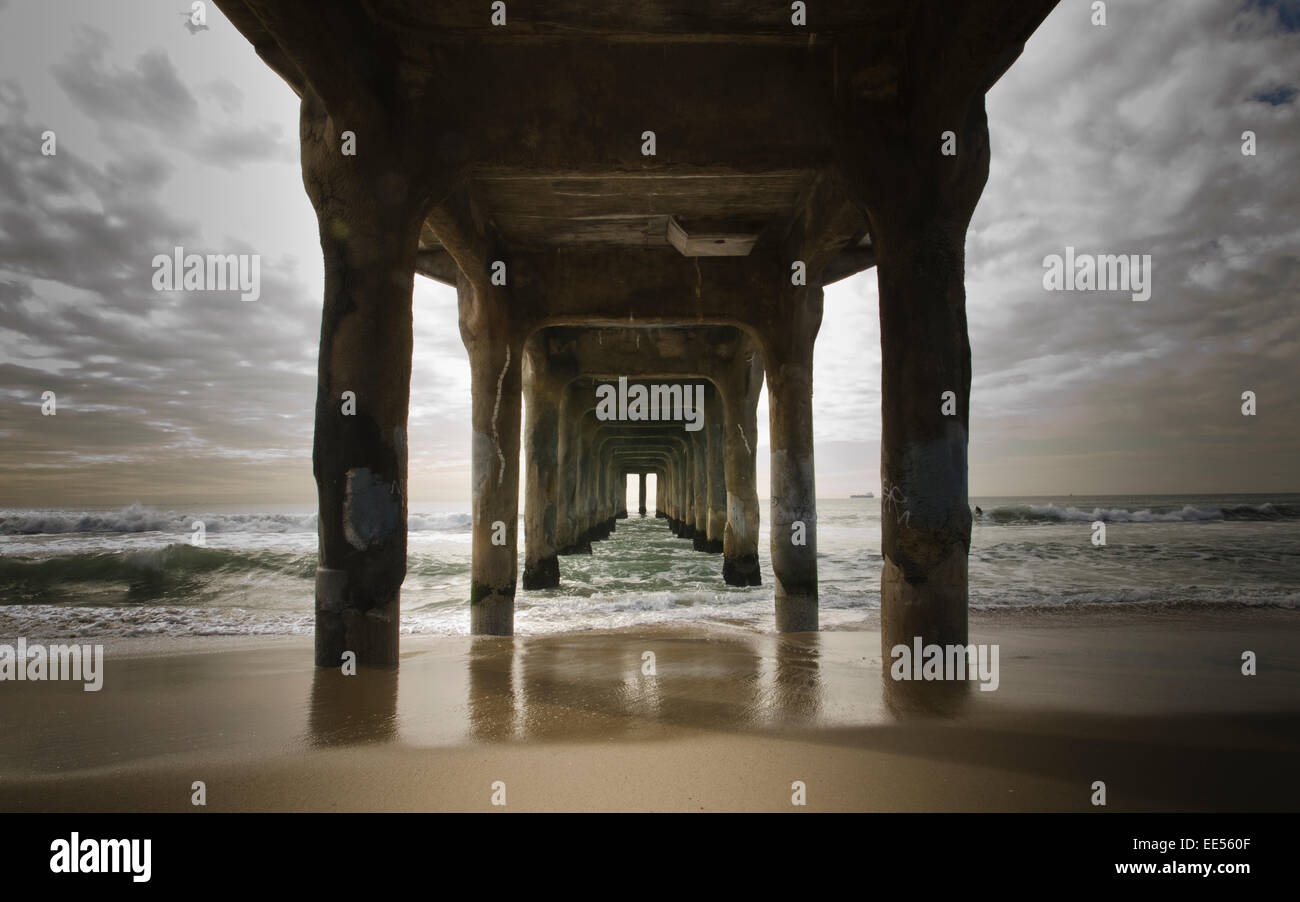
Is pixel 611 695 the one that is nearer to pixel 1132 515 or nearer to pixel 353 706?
pixel 353 706

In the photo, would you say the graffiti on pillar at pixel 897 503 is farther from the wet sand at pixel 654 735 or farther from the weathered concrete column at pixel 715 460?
the weathered concrete column at pixel 715 460

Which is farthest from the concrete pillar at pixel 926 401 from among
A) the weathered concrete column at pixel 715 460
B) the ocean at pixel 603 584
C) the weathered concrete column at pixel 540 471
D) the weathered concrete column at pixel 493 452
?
the weathered concrete column at pixel 715 460

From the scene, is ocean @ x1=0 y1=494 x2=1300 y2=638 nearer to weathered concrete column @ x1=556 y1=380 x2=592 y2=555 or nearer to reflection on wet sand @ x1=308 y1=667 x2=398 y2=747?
weathered concrete column @ x1=556 y1=380 x2=592 y2=555

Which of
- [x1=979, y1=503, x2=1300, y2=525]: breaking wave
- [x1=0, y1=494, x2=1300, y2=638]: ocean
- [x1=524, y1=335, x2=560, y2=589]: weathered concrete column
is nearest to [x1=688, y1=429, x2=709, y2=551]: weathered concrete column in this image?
[x1=0, y1=494, x2=1300, y2=638]: ocean

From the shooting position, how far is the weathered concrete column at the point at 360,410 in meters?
3.97

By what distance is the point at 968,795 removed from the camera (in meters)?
2.27

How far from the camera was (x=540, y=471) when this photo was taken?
459 inches

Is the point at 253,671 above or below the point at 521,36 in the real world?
below

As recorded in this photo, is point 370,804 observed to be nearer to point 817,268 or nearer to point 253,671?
point 253,671

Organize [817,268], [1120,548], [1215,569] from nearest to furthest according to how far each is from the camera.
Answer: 1. [817,268]
2. [1215,569]
3. [1120,548]

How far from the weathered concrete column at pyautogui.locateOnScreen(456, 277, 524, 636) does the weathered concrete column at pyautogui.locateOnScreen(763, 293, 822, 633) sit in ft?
9.29

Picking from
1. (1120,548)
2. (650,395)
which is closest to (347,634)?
(650,395)

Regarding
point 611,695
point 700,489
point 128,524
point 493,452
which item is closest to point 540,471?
point 493,452
